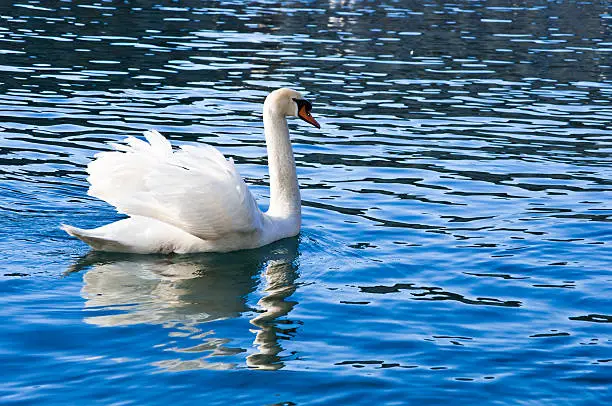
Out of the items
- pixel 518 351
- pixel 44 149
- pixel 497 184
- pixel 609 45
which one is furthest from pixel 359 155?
pixel 609 45

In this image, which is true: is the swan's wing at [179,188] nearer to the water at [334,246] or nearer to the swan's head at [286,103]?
the water at [334,246]

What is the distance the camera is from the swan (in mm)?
9727

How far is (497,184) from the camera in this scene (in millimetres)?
14055

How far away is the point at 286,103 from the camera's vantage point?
11.4 metres

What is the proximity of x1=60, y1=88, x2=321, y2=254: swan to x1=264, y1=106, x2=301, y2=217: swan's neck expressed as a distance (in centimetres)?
75

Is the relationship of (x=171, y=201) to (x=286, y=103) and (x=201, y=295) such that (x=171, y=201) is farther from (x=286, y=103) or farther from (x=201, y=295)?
(x=286, y=103)

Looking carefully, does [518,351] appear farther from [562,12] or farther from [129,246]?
[562,12]

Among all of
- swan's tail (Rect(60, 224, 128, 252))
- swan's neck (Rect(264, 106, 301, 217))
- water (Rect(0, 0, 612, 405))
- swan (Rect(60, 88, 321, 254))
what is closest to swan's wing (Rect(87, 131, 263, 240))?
swan (Rect(60, 88, 321, 254))

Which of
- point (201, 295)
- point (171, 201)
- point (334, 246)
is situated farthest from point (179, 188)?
point (334, 246)

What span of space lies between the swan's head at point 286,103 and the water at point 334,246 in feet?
4.24

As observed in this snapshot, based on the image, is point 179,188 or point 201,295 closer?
point 201,295

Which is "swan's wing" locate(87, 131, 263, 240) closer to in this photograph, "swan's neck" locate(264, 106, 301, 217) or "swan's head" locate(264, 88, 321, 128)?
"swan's neck" locate(264, 106, 301, 217)

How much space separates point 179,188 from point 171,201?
0.14 m

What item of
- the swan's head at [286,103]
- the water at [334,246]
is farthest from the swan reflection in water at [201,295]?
the swan's head at [286,103]
